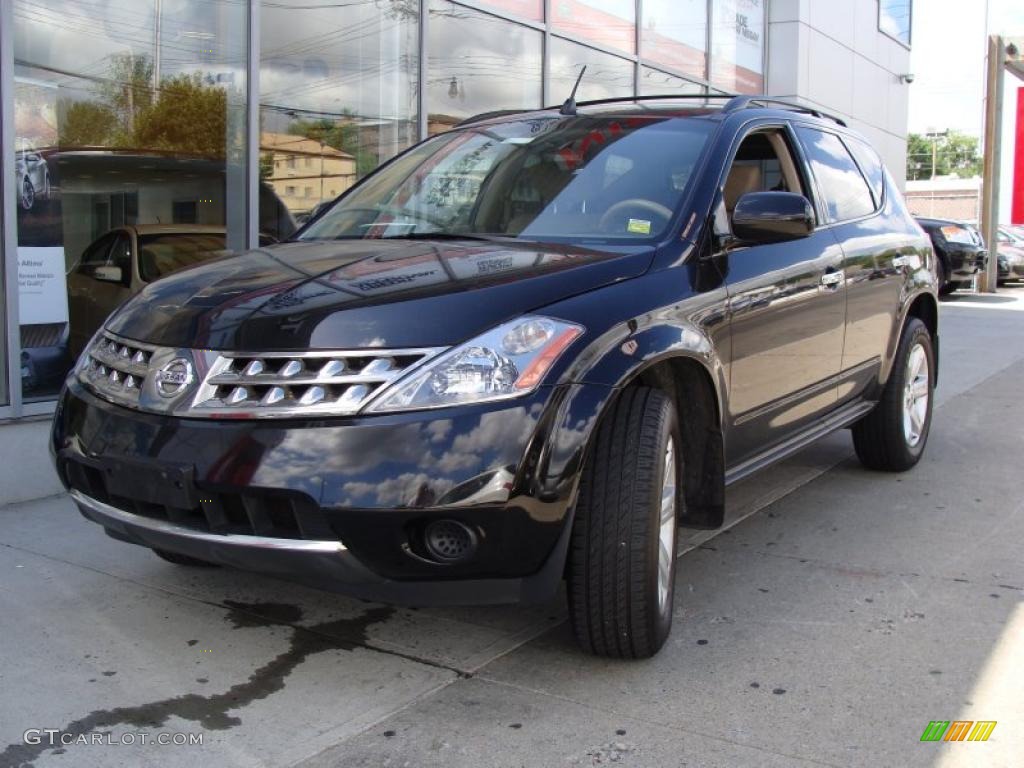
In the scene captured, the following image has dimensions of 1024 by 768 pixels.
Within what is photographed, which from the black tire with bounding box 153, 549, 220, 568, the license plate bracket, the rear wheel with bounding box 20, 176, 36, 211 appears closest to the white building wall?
the rear wheel with bounding box 20, 176, 36, 211

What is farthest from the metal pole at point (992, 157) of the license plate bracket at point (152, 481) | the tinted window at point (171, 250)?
the license plate bracket at point (152, 481)

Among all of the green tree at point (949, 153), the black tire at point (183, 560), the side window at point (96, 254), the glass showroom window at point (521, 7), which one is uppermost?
the green tree at point (949, 153)

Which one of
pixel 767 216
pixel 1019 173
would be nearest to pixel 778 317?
pixel 767 216

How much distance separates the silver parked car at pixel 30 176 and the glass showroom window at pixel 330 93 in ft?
4.96

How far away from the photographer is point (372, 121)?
867 centimetres

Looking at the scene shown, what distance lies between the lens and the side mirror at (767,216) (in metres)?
3.86

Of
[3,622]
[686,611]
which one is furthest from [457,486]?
[3,622]

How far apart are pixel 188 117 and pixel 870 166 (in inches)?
175

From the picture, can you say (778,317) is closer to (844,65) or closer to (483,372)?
Answer: (483,372)

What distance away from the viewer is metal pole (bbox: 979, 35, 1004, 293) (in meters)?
20.1

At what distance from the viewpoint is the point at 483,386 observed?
2.90 metres

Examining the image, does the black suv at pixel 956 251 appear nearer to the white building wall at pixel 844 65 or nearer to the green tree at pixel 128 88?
the white building wall at pixel 844 65

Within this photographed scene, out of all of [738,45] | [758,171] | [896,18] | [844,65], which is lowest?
[758,171]

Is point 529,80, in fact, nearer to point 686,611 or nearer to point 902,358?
point 902,358
